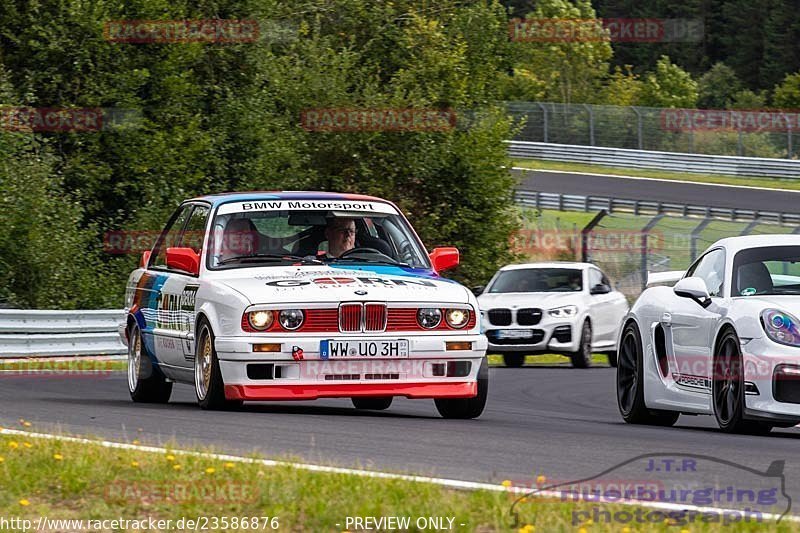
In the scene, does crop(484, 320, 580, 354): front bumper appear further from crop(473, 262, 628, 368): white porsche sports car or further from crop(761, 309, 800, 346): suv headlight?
crop(761, 309, 800, 346): suv headlight

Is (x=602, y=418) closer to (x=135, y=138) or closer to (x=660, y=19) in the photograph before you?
(x=135, y=138)

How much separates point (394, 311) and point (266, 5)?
2402 cm

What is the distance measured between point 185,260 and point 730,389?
4.10 meters

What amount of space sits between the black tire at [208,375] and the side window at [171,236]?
1825mm

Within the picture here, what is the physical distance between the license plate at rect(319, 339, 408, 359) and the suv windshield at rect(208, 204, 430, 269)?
3.82 ft

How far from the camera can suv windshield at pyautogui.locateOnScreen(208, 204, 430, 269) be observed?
11.5 m

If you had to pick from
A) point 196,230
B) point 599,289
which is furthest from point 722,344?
point 599,289

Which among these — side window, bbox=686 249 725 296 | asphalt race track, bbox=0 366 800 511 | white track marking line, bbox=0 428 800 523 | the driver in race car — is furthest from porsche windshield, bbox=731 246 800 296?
white track marking line, bbox=0 428 800 523

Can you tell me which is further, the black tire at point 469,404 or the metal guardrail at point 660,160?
Answer: the metal guardrail at point 660,160

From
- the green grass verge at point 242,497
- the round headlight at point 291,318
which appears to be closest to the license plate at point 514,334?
the round headlight at point 291,318

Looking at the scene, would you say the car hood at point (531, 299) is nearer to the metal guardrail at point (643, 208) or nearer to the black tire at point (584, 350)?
the black tire at point (584, 350)

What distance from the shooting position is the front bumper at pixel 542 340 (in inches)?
880

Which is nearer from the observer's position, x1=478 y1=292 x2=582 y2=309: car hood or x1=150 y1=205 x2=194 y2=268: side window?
→ x1=150 y1=205 x2=194 y2=268: side window

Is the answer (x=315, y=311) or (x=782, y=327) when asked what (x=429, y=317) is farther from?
(x=782, y=327)
